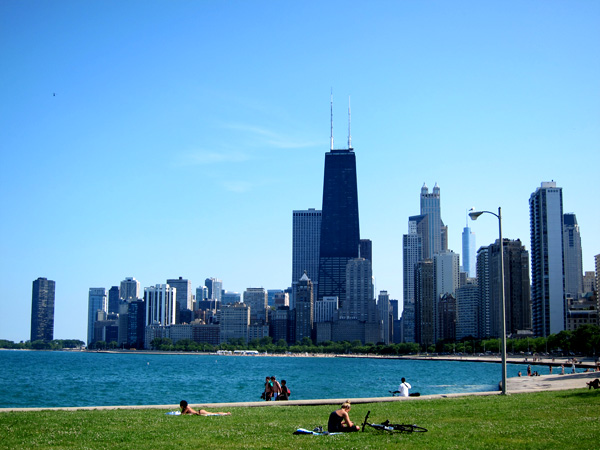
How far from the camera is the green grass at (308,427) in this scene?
60.8 feet

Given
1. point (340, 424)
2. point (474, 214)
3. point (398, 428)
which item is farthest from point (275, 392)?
point (398, 428)

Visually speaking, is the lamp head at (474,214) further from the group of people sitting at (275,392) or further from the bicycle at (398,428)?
the bicycle at (398,428)

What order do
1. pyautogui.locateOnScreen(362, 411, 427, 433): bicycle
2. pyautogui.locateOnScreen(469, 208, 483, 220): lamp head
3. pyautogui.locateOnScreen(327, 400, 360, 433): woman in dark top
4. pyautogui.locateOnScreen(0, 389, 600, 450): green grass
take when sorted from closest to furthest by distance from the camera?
pyautogui.locateOnScreen(0, 389, 600, 450): green grass, pyautogui.locateOnScreen(362, 411, 427, 433): bicycle, pyautogui.locateOnScreen(327, 400, 360, 433): woman in dark top, pyautogui.locateOnScreen(469, 208, 483, 220): lamp head

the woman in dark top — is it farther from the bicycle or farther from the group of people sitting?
the group of people sitting

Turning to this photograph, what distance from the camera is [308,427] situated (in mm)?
22078

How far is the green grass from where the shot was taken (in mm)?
18531

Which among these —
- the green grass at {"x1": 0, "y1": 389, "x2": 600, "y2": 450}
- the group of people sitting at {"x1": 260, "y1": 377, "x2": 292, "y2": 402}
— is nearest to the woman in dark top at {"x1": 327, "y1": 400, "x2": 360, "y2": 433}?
the green grass at {"x1": 0, "y1": 389, "x2": 600, "y2": 450}

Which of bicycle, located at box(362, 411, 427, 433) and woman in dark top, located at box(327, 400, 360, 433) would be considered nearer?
bicycle, located at box(362, 411, 427, 433)

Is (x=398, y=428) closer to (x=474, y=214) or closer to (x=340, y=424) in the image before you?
(x=340, y=424)

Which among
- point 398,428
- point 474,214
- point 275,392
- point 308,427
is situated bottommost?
point 275,392

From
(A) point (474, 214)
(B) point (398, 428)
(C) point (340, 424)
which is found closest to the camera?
(B) point (398, 428)

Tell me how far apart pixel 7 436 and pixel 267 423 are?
775cm

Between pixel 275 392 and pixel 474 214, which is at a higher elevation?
pixel 474 214

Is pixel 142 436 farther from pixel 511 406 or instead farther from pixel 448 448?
pixel 511 406
